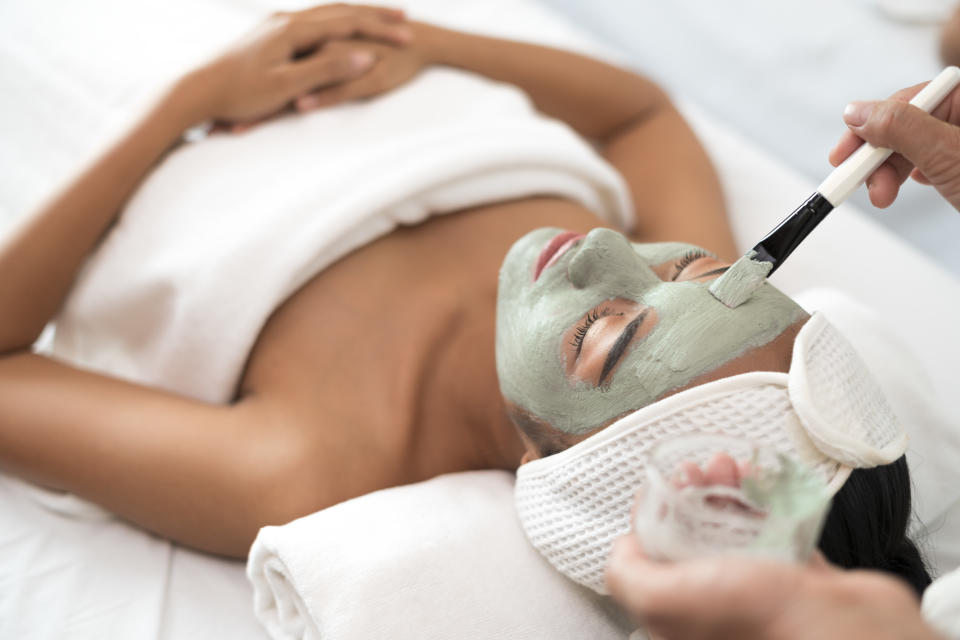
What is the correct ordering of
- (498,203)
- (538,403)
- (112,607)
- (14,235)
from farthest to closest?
(498,203), (14,235), (112,607), (538,403)

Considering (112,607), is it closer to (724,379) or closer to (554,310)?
(554,310)

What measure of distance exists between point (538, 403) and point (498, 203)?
1.64 ft

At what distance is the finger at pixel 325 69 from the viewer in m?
1.30

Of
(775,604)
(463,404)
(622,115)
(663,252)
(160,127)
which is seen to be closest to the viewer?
(775,604)

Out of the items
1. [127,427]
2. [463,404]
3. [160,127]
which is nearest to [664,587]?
[463,404]

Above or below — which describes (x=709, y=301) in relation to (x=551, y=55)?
below

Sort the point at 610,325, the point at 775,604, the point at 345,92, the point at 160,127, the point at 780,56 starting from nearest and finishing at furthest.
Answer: the point at 775,604 < the point at 610,325 < the point at 160,127 < the point at 345,92 < the point at 780,56

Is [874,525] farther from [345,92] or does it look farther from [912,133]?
[345,92]

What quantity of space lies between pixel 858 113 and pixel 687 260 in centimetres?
24

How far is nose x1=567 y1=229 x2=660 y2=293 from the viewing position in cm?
89

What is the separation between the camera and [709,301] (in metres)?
0.83

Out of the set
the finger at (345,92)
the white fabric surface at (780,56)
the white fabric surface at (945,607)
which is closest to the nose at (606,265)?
the white fabric surface at (945,607)

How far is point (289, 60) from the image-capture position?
1366 mm

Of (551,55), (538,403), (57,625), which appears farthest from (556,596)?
(551,55)
